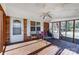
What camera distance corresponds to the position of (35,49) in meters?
2.21

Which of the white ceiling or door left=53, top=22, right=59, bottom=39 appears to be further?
door left=53, top=22, right=59, bottom=39

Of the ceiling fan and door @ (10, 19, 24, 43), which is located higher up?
the ceiling fan

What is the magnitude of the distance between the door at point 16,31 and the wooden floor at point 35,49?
0.10 m

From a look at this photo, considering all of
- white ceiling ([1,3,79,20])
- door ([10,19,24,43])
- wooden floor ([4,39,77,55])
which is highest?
white ceiling ([1,3,79,20])

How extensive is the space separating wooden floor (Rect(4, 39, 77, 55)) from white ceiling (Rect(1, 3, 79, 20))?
19.3 inches

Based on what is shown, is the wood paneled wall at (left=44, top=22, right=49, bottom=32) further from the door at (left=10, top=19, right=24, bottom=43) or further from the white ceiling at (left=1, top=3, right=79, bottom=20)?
the door at (left=10, top=19, right=24, bottom=43)

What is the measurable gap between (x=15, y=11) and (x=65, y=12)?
87 cm

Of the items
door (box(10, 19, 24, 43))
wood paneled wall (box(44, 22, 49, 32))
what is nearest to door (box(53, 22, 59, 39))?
wood paneled wall (box(44, 22, 49, 32))

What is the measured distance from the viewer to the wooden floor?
2.17 meters

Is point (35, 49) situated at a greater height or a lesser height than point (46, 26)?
lesser

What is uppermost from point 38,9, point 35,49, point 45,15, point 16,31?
point 38,9

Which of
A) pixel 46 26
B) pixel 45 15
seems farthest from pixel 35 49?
pixel 45 15

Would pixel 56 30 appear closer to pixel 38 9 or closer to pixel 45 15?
pixel 45 15

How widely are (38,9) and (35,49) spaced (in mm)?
704
